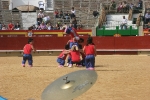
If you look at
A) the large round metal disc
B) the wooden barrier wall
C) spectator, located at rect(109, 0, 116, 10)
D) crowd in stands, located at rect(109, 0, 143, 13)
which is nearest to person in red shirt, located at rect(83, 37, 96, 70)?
the large round metal disc

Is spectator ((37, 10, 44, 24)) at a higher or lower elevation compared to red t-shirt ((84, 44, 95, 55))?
higher

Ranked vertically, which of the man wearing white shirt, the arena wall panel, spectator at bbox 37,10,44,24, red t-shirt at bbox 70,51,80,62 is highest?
spectator at bbox 37,10,44,24

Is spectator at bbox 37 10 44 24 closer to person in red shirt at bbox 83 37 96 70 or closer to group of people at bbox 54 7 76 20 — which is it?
group of people at bbox 54 7 76 20

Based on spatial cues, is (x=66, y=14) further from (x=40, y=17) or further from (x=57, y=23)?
(x=40, y=17)

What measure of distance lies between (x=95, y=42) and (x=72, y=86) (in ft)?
62.9

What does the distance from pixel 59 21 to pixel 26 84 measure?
18.3m

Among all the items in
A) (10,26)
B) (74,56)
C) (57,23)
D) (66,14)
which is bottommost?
(74,56)

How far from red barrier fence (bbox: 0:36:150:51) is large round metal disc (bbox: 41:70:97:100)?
18725 millimetres

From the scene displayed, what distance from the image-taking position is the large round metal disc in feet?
16.7

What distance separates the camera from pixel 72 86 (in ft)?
16.9

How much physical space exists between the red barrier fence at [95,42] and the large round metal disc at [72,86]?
18.7m

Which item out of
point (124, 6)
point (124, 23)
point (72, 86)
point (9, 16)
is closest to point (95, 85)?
point (72, 86)

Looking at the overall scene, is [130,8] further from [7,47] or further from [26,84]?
[26,84]

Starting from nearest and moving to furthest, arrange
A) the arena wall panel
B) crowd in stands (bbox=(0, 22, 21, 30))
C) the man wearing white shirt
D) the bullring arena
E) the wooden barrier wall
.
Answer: the bullring arena → the arena wall panel → the wooden barrier wall → the man wearing white shirt → crowd in stands (bbox=(0, 22, 21, 30))
